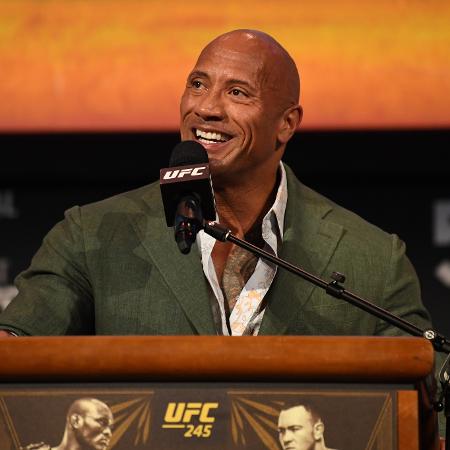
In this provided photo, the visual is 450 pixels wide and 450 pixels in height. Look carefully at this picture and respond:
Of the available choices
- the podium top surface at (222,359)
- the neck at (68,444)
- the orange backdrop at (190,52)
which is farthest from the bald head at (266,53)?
the neck at (68,444)

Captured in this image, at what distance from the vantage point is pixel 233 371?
1.56 m

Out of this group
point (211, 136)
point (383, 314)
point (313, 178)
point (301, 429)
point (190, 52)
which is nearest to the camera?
point (301, 429)

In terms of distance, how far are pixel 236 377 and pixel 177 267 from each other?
0.69m

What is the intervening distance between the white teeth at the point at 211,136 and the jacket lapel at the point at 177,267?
166mm

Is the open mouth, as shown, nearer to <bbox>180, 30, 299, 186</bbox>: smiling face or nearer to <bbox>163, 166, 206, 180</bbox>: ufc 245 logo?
<bbox>180, 30, 299, 186</bbox>: smiling face

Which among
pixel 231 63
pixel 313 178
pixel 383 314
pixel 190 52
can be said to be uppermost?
pixel 231 63

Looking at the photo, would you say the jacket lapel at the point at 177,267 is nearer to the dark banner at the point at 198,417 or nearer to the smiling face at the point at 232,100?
the smiling face at the point at 232,100

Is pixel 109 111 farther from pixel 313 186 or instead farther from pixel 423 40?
pixel 423 40

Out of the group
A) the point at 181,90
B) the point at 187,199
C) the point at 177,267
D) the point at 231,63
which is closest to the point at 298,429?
the point at 187,199

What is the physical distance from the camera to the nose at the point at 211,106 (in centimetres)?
228

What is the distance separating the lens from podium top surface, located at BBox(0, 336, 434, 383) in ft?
5.10

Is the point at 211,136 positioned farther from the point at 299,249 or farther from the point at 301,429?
the point at 301,429

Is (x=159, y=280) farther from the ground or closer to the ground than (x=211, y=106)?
closer to the ground

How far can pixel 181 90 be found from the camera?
3.19 meters
